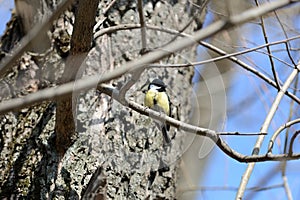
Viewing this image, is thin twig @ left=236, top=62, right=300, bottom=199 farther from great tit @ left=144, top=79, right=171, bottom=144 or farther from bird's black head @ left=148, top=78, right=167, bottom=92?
bird's black head @ left=148, top=78, right=167, bottom=92

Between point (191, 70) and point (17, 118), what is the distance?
822 millimetres

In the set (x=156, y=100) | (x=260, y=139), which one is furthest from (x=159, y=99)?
(x=260, y=139)

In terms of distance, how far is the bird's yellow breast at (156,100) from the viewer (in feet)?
6.41

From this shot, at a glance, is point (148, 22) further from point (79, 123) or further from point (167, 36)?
point (79, 123)

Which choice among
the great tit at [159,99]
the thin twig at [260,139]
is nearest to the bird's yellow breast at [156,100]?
the great tit at [159,99]

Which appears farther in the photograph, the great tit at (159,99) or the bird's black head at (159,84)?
the bird's black head at (159,84)

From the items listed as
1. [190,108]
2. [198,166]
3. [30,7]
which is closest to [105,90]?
[30,7]

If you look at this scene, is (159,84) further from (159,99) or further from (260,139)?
(260,139)

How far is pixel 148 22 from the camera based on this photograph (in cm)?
213

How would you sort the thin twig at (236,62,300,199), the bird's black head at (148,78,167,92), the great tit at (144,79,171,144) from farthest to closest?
1. the bird's black head at (148,78,167,92)
2. the great tit at (144,79,171,144)
3. the thin twig at (236,62,300,199)

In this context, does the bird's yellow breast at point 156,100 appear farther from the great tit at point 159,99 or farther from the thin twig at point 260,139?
the thin twig at point 260,139

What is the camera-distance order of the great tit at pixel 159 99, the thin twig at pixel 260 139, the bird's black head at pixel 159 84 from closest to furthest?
the thin twig at pixel 260 139
the great tit at pixel 159 99
the bird's black head at pixel 159 84

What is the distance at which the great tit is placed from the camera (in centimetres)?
191

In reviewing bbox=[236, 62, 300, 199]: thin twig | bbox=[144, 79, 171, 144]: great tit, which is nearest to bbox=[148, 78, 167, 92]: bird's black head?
bbox=[144, 79, 171, 144]: great tit
